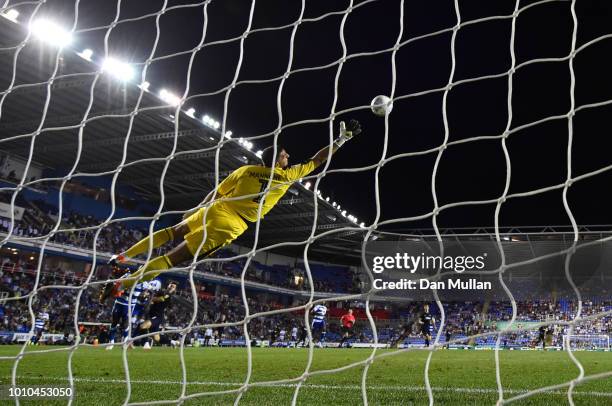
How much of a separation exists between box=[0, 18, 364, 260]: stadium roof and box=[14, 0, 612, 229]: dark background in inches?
42.7

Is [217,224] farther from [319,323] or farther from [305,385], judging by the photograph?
[319,323]

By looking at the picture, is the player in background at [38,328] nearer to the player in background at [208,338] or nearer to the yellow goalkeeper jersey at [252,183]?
the player in background at [208,338]

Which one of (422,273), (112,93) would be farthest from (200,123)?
(422,273)

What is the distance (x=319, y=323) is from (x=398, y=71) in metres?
11.0

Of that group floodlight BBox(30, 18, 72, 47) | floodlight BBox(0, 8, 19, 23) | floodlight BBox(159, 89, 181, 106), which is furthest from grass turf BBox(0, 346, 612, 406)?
floodlight BBox(159, 89, 181, 106)

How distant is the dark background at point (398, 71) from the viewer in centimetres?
1253

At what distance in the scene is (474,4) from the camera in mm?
11578

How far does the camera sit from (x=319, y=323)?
813 inches

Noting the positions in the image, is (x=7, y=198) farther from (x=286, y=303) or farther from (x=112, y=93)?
(x=286, y=303)

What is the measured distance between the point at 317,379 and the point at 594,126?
22200 millimetres

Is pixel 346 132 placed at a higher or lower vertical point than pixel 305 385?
higher

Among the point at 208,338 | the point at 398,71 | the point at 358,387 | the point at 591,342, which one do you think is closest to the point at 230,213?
the point at 358,387

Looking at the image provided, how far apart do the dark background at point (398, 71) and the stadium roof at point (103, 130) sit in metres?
1.08

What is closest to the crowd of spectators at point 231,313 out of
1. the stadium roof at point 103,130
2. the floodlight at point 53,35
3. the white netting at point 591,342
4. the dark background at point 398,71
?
the white netting at point 591,342
